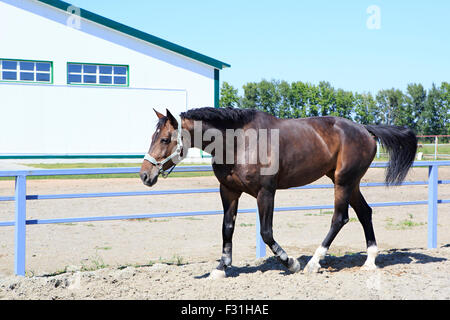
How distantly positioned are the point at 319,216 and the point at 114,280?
5239 mm

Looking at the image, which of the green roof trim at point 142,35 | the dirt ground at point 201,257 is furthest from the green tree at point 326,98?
the dirt ground at point 201,257

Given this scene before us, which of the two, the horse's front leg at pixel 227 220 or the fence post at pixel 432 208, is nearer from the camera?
the horse's front leg at pixel 227 220

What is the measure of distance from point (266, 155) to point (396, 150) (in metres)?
1.82

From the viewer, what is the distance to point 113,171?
4.79 meters

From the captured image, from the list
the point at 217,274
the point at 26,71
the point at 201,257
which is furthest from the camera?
the point at 26,71

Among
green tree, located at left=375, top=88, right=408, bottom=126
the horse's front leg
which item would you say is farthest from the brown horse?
green tree, located at left=375, top=88, right=408, bottom=126

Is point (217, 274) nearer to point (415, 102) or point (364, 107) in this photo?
point (364, 107)

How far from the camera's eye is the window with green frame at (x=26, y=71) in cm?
1967

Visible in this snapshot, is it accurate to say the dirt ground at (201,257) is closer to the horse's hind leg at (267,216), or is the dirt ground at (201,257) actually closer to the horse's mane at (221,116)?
the horse's hind leg at (267,216)

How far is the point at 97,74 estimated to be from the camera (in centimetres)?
2080

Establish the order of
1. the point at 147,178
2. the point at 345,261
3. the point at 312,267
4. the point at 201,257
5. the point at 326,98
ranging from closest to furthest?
the point at 147,178
the point at 312,267
the point at 345,261
the point at 201,257
the point at 326,98

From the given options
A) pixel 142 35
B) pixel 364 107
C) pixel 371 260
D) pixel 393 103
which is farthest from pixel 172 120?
pixel 393 103

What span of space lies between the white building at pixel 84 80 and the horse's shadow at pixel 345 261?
1674cm
